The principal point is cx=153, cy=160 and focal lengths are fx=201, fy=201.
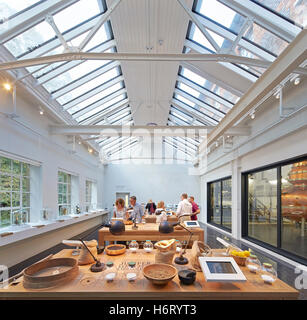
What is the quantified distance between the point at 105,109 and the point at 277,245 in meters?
6.92

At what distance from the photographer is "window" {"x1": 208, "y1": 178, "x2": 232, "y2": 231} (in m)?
8.67

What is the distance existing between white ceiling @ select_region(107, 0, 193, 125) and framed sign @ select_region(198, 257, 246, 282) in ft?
12.6

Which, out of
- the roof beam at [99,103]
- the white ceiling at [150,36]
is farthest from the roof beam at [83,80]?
the roof beam at [99,103]

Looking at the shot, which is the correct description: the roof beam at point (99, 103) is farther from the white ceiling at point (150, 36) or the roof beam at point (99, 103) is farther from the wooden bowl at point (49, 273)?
the wooden bowl at point (49, 273)

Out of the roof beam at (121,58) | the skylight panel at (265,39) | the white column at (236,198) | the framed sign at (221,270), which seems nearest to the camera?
the framed sign at (221,270)

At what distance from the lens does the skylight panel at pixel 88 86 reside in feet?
18.6

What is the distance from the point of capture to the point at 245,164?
6773 millimetres

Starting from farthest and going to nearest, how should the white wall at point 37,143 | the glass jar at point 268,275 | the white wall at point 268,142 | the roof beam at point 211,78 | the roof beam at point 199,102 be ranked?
the roof beam at point 199,102
the roof beam at point 211,78
the white wall at point 37,143
the white wall at point 268,142
the glass jar at point 268,275

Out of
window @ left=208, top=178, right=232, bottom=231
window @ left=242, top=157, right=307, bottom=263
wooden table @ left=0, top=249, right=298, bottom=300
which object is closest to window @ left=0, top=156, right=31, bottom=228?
wooden table @ left=0, top=249, right=298, bottom=300

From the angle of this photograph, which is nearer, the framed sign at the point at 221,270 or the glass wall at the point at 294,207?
the framed sign at the point at 221,270

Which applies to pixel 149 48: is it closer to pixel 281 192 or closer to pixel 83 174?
pixel 281 192

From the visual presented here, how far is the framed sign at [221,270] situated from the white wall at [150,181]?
11418 mm

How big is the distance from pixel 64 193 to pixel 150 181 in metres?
6.31

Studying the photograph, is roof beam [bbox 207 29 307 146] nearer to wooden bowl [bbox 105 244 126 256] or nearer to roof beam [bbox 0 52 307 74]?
roof beam [bbox 0 52 307 74]
